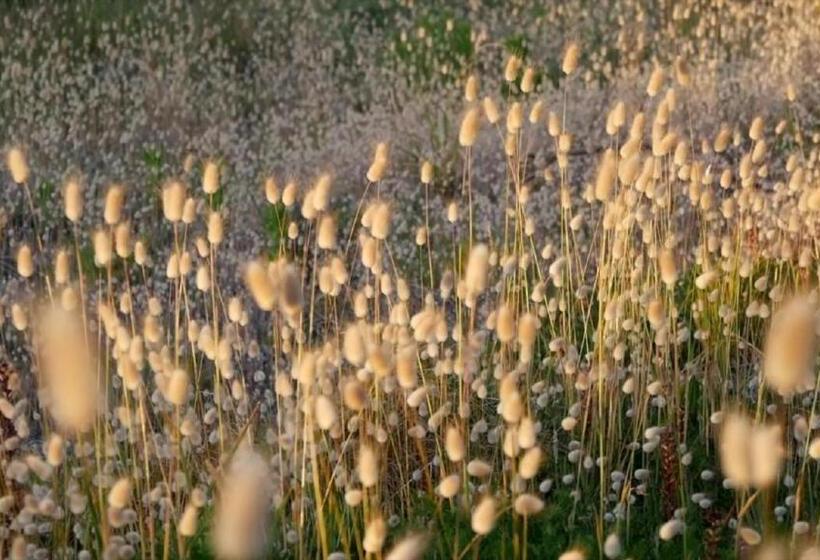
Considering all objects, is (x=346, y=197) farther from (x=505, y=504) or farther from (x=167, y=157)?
(x=505, y=504)

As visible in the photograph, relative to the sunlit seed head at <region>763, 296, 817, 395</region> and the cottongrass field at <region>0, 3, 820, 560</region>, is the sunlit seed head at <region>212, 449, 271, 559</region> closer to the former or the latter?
the cottongrass field at <region>0, 3, 820, 560</region>

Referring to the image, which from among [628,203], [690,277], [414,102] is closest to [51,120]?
[414,102]

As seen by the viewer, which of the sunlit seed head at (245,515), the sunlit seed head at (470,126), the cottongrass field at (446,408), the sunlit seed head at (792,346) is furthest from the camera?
the sunlit seed head at (470,126)

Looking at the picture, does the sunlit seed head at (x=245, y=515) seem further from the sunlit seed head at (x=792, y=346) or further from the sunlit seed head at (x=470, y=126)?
the sunlit seed head at (x=470, y=126)

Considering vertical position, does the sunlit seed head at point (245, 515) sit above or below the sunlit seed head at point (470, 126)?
below

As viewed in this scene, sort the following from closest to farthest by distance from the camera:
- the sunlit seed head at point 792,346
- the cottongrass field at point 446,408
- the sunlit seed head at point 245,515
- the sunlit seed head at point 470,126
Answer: the sunlit seed head at point 245,515
the sunlit seed head at point 792,346
the cottongrass field at point 446,408
the sunlit seed head at point 470,126

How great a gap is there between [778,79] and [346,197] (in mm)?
2058

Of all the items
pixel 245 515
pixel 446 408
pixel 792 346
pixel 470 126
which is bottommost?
pixel 245 515

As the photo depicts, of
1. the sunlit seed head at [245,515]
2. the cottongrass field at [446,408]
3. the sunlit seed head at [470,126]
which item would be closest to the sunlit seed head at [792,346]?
the cottongrass field at [446,408]

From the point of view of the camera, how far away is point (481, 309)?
3.66 metres

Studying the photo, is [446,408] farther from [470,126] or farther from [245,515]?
[245,515]

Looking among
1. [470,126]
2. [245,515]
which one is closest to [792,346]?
[245,515]

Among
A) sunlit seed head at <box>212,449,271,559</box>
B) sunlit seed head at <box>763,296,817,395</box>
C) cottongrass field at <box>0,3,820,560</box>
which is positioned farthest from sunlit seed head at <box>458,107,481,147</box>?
sunlit seed head at <box>212,449,271,559</box>

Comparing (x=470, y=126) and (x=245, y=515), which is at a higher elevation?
(x=470, y=126)
